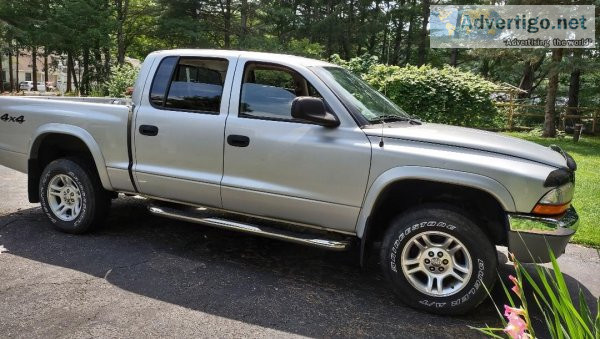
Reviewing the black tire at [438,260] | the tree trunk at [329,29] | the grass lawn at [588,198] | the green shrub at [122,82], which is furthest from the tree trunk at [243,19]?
the black tire at [438,260]

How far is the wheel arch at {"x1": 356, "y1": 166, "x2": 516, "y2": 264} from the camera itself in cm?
336

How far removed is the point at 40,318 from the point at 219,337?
4.07 feet

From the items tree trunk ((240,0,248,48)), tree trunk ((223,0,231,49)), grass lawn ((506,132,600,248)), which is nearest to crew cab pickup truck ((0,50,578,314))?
grass lawn ((506,132,600,248))

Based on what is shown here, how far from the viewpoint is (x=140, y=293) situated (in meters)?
3.75

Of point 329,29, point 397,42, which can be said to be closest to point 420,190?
point 329,29

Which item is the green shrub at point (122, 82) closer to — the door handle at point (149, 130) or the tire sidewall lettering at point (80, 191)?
the tire sidewall lettering at point (80, 191)

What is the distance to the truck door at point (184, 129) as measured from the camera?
430cm

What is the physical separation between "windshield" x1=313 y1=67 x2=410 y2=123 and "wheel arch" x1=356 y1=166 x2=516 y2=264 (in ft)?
1.92

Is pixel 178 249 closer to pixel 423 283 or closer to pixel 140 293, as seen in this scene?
pixel 140 293

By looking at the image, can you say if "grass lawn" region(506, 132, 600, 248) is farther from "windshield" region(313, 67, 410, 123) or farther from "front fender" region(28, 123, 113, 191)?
"front fender" region(28, 123, 113, 191)

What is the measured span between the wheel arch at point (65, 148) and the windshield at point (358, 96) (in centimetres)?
233

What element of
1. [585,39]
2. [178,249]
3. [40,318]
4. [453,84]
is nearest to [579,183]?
[453,84]

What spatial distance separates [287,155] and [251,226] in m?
0.69

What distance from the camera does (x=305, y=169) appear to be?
3.91 metres
